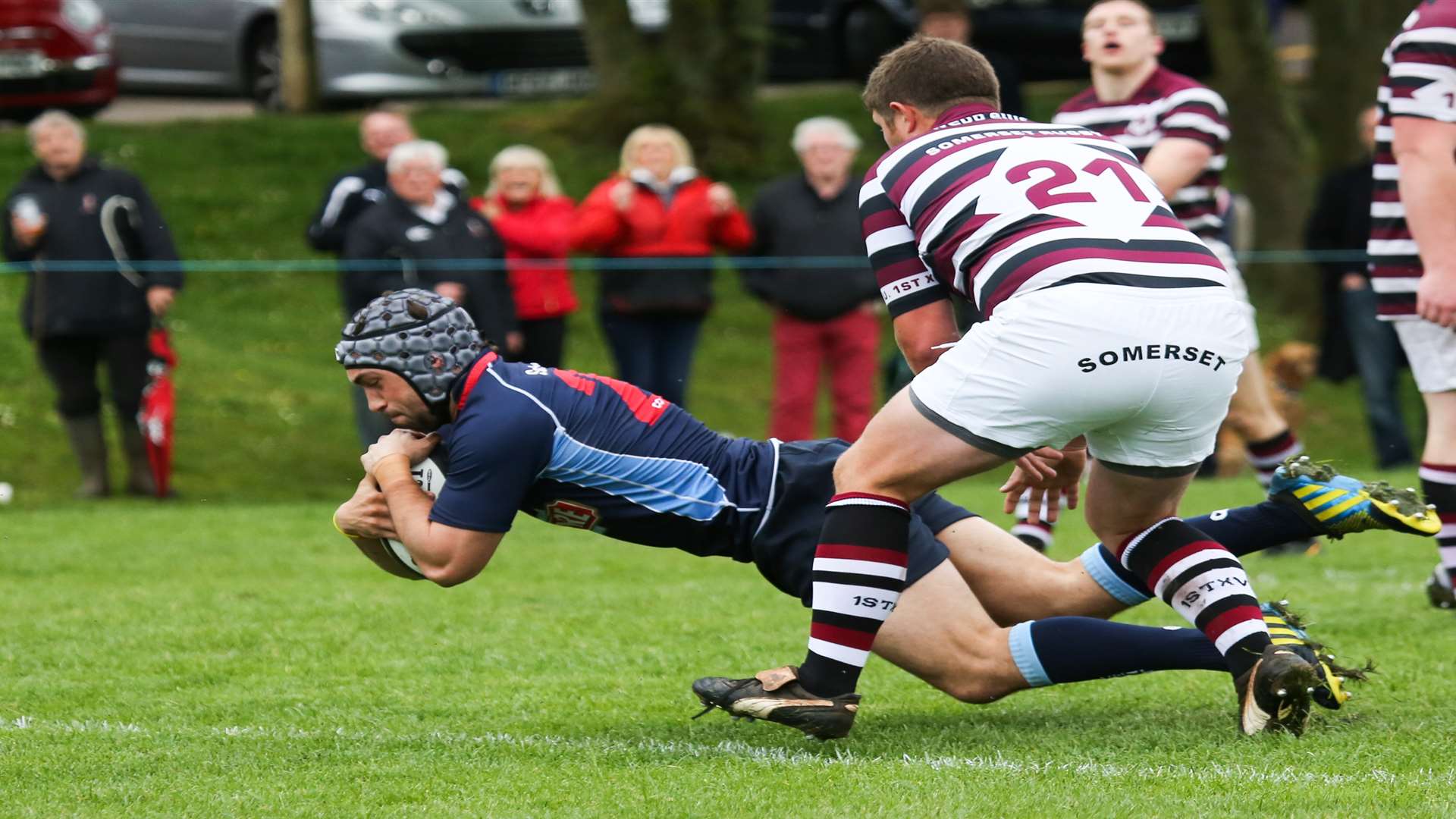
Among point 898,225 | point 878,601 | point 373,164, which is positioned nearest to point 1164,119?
point 898,225

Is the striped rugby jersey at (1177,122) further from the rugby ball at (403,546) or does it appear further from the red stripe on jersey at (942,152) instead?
the rugby ball at (403,546)

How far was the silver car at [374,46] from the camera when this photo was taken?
19.1 metres

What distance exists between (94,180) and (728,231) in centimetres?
370

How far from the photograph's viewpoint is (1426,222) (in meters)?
6.17

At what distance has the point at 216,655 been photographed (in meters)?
6.29

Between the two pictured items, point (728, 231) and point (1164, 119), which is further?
point (728, 231)

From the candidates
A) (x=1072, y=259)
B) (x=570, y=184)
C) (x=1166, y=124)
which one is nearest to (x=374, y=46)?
(x=570, y=184)

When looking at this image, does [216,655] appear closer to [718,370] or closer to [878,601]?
[878,601]

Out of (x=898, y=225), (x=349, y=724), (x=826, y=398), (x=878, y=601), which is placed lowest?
(x=826, y=398)

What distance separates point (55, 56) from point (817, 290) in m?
8.92

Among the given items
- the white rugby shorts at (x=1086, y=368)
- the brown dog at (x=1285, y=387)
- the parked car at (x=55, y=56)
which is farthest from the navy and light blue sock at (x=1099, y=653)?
the parked car at (x=55, y=56)

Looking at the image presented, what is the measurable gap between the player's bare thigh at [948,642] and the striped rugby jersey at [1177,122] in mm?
3299

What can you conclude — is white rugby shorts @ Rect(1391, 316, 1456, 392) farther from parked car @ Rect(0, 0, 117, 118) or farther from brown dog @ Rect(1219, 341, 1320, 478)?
parked car @ Rect(0, 0, 117, 118)

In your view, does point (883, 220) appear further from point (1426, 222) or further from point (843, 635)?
point (1426, 222)
